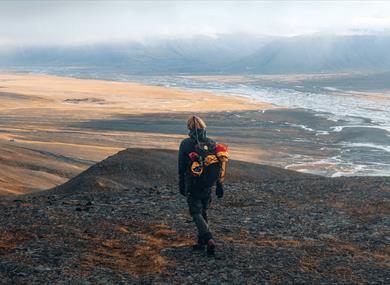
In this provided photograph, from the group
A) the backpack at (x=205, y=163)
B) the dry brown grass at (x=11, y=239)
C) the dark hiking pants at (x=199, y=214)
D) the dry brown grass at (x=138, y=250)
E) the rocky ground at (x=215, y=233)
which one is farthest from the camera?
the dry brown grass at (x=11, y=239)

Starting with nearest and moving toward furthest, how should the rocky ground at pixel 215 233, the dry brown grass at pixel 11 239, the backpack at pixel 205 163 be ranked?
the rocky ground at pixel 215 233, the backpack at pixel 205 163, the dry brown grass at pixel 11 239

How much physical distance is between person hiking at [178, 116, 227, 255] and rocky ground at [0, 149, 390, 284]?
535mm

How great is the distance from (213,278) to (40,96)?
9539 centimetres

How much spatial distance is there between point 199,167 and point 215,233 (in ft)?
7.30

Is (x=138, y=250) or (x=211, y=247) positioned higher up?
(x=211, y=247)

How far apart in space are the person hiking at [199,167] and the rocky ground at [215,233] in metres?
0.54

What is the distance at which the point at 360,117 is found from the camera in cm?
7631

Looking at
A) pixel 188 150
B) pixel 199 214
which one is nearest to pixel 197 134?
pixel 188 150

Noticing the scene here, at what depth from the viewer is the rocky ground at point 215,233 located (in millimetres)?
8102

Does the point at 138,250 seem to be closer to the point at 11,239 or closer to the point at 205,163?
the point at 205,163

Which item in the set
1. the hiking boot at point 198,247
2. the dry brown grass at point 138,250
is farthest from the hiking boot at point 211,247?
the dry brown grass at point 138,250

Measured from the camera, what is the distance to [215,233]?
1044 centimetres

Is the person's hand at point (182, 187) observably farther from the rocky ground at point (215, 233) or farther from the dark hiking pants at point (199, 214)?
the rocky ground at point (215, 233)

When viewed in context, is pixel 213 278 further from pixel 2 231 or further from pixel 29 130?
pixel 29 130
